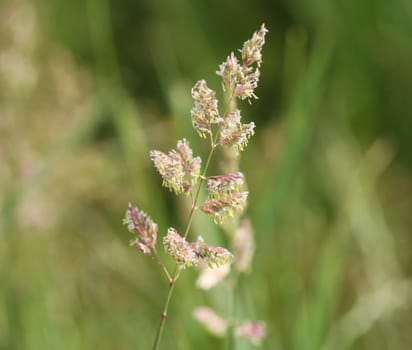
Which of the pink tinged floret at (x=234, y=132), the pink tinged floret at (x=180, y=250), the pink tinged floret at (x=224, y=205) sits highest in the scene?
the pink tinged floret at (x=234, y=132)

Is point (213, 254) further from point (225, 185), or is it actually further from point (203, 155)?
point (203, 155)

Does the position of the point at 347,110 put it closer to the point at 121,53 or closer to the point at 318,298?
the point at 121,53

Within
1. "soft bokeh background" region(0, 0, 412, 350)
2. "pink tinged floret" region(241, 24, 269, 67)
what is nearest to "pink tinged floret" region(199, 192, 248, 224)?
"pink tinged floret" region(241, 24, 269, 67)

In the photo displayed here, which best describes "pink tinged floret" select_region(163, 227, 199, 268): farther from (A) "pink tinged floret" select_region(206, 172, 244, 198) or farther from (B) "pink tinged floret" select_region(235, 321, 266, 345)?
(B) "pink tinged floret" select_region(235, 321, 266, 345)

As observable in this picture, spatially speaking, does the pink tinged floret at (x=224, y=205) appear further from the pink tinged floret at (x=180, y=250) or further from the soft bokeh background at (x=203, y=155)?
the soft bokeh background at (x=203, y=155)

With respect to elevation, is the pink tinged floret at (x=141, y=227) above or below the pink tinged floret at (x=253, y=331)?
below

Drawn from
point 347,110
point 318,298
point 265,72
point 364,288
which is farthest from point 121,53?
point 318,298

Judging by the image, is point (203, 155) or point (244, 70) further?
point (203, 155)

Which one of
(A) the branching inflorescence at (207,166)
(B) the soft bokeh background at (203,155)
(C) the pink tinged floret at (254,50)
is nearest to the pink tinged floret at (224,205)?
(A) the branching inflorescence at (207,166)

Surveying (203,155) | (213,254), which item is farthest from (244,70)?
(203,155)
